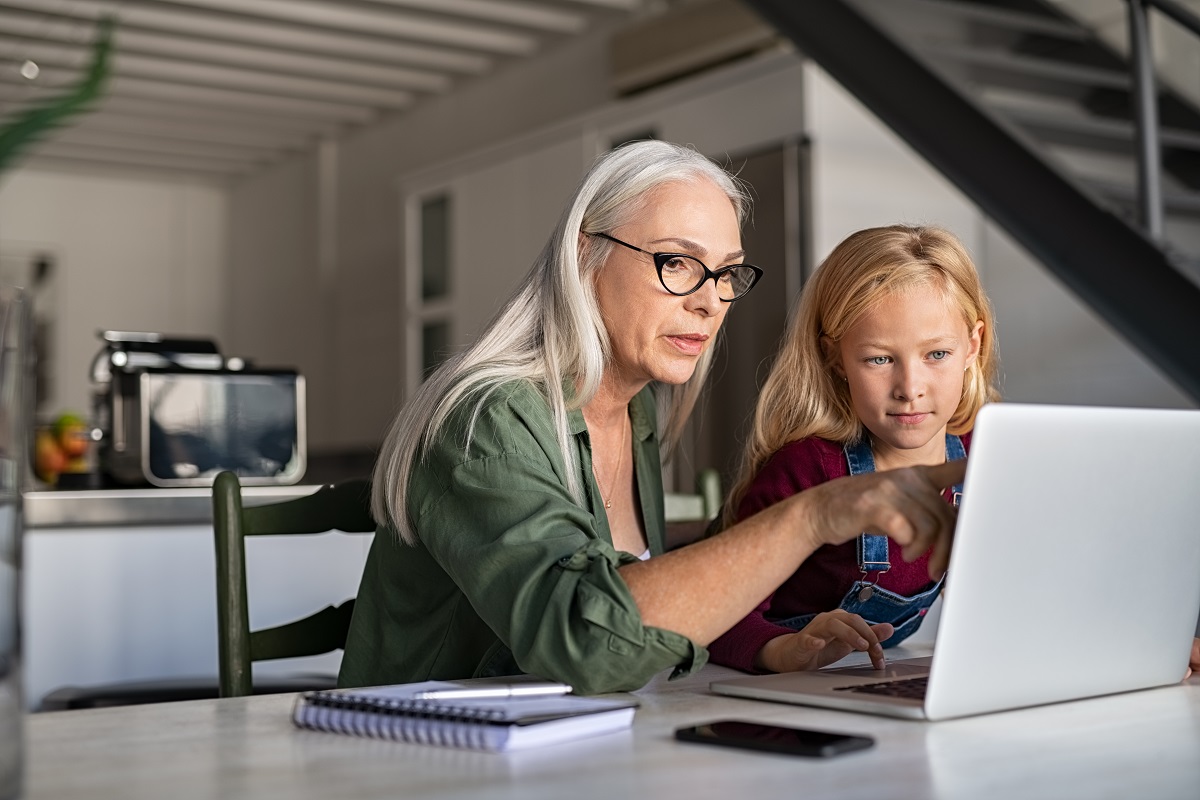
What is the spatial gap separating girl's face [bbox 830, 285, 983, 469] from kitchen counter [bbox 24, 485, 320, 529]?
1265 millimetres

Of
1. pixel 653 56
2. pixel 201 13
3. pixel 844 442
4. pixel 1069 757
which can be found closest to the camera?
pixel 1069 757

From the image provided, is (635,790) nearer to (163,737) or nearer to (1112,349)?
Result: (163,737)

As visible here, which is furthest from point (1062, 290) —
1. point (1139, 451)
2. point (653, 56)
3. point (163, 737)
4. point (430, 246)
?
point (163, 737)

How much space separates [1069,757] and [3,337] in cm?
67

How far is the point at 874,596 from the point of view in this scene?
152 cm

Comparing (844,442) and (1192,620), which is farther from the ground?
(844,442)

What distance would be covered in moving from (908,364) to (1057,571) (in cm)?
52

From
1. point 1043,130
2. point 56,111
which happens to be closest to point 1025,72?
point 1043,130

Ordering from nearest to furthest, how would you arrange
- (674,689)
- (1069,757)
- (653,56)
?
(1069,757), (674,689), (653,56)

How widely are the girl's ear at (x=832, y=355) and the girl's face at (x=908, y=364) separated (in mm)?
66

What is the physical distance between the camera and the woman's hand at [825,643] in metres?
1.25

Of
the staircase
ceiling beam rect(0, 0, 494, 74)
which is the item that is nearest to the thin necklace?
the staircase

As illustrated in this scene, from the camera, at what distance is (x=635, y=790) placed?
0.76 meters

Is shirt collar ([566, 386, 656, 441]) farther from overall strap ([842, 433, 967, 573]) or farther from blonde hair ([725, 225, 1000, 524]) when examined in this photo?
overall strap ([842, 433, 967, 573])
